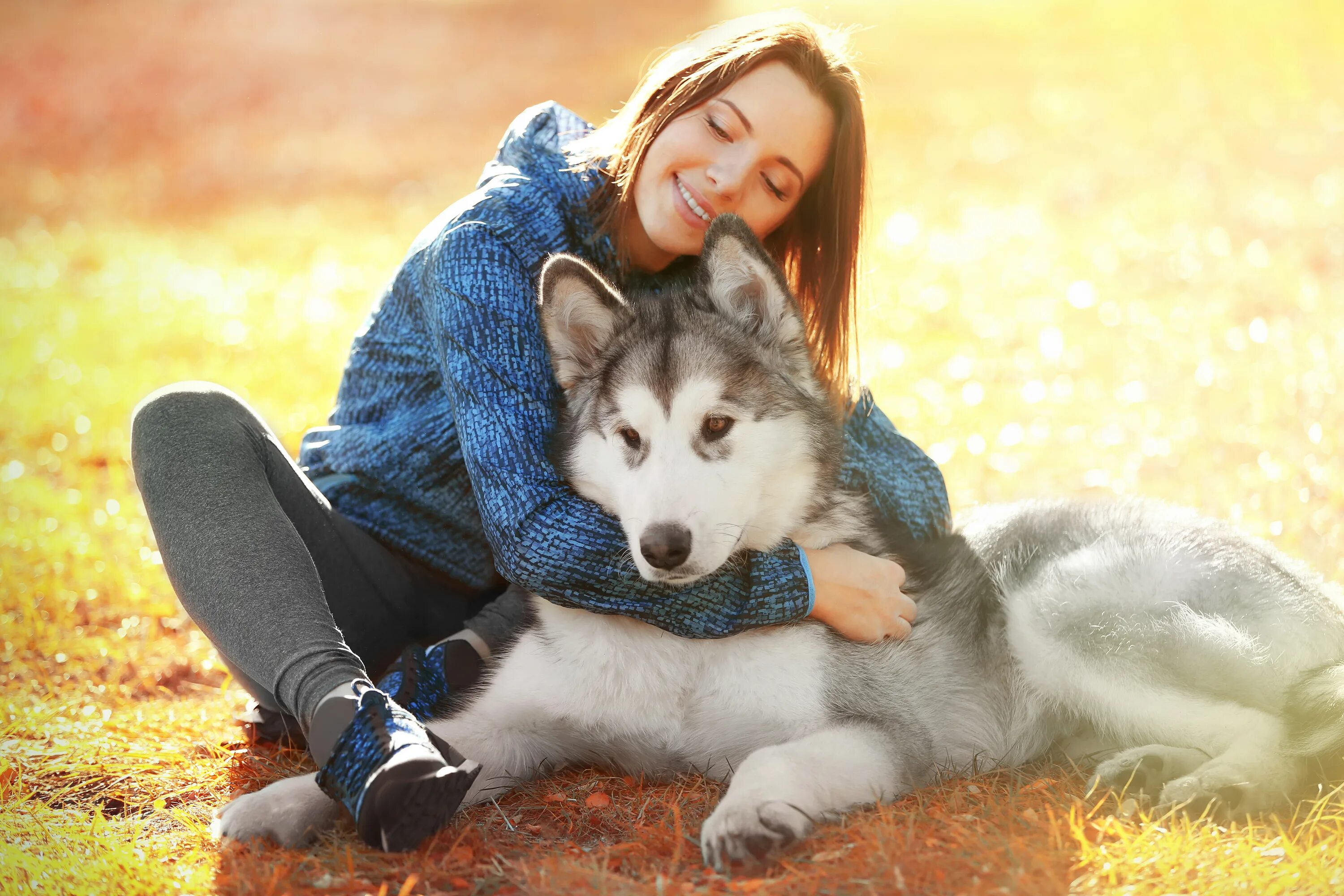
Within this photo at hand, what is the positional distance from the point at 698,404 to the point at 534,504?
0.52 m

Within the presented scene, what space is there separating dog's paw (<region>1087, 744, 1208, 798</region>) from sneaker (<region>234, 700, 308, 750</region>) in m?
2.42

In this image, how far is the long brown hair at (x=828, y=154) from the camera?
3.40 m

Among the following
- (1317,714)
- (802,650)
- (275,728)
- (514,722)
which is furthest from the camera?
(275,728)

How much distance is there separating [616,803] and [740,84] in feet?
7.34

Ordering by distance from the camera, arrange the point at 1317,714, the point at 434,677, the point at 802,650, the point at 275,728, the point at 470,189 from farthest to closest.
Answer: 1. the point at 470,189
2. the point at 275,728
3. the point at 434,677
4. the point at 802,650
5. the point at 1317,714

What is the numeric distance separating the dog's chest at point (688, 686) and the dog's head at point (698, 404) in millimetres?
308

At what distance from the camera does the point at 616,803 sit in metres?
2.96

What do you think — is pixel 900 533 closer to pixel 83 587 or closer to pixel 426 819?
pixel 426 819

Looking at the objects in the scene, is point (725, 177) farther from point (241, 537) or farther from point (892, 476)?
point (241, 537)

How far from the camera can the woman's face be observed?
3.34 meters

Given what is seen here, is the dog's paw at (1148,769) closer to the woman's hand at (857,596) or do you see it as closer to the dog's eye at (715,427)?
the woman's hand at (857,596)

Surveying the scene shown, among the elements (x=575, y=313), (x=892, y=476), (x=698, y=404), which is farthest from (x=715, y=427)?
(x=892, y=476)

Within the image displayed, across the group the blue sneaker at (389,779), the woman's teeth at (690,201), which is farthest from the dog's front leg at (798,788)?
the woman's teeth at (690,201)

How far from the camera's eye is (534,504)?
2818 mm
